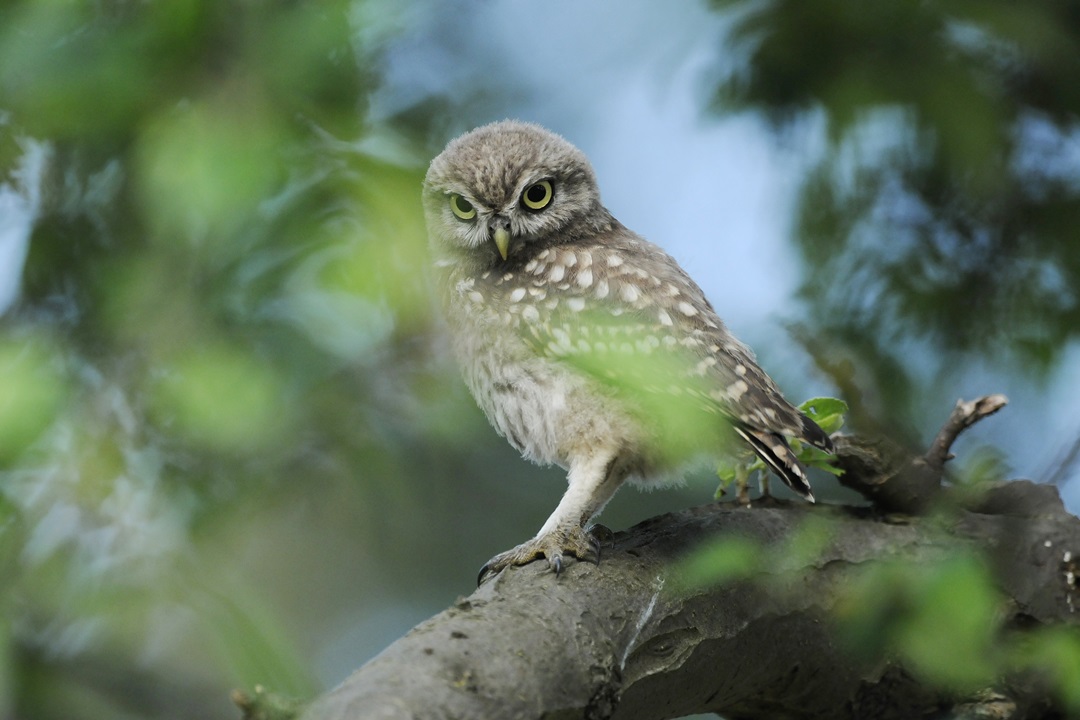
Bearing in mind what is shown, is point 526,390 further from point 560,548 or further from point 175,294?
point 175,294

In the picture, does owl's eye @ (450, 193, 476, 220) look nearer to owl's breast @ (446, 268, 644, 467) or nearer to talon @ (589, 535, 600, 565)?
owl's breast @ (446, 268, 644, 467)

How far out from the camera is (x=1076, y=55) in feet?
8.75

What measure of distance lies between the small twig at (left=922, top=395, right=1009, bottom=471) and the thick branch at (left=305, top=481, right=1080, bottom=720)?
0.19 metres

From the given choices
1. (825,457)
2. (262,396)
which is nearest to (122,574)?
(262,396)

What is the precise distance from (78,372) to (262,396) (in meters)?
0.41

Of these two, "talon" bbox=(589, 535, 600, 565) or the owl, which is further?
the owl

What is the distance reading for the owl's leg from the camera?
2246 millimetres

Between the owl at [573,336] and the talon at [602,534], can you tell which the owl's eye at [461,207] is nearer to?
the owl at [573,336]

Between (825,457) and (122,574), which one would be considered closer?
(122,574)

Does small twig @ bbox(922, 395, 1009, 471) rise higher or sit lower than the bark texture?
higher

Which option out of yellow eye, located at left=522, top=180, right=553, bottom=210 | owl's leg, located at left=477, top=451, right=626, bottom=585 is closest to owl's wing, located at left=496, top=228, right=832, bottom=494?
yellow eye, located at left=522, top=180, right=553, bottom=210

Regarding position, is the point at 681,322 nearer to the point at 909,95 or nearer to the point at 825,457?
the point at 825,457

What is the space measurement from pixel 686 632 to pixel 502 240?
1233 mm

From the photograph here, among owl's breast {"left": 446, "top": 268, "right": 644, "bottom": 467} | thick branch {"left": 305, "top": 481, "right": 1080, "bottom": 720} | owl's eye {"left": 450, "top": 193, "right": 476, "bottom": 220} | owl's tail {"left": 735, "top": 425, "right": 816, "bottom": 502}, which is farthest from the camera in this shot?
owl's eye {"left": 450, "top": 193, "right": 476, "bottom": 220}
